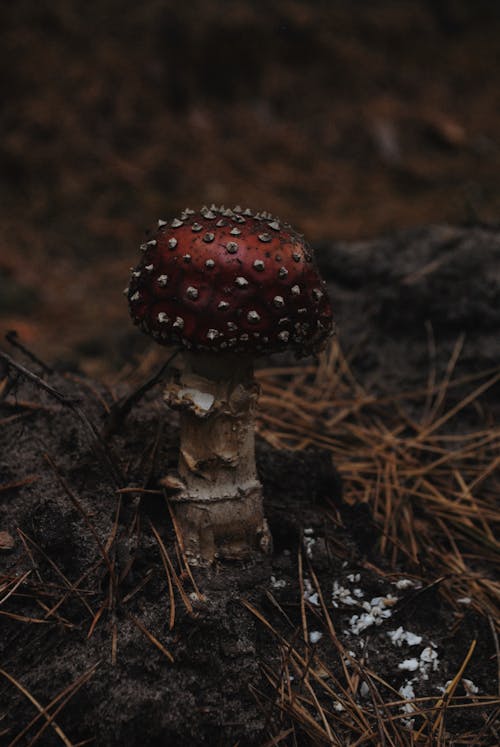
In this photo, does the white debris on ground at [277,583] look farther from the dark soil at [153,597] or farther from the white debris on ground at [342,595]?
the white debris on ground at [342,595]

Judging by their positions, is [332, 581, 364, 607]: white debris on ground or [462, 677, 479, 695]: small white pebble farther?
[332, 581, 364, 607]: white debris on ground

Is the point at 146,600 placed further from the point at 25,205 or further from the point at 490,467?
the point at 25,205

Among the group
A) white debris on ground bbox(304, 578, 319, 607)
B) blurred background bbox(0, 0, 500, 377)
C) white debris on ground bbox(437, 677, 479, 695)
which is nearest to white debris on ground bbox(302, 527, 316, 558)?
white debris on ground bbox(304, 578, 319, 607)

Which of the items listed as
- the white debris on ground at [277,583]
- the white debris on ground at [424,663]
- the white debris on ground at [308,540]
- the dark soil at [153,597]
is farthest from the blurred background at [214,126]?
the white debris on ground at [424,663]

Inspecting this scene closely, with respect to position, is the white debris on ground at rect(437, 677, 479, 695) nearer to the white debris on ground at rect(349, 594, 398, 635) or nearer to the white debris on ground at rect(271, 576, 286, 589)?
the white debris on ground at rect(349, 594, 398, 635)

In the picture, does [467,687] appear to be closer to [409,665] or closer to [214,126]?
[409,665]

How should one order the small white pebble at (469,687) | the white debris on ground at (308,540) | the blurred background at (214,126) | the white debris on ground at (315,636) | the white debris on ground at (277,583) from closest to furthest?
the small white pebble at (469,687)
the white debris on ground at (315,636)
the white debris on ground at (277,583)
the white debris on ground at (308,540)
the blurred background at (214,126)
